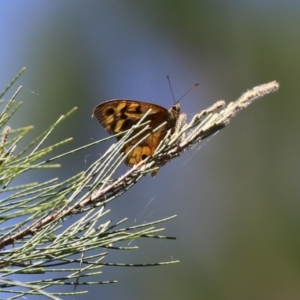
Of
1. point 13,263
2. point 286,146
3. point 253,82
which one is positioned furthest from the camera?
point 286,146

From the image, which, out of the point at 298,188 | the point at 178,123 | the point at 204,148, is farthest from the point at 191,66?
the point at 178,123

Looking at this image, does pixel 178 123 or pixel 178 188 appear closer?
pixel 178 123

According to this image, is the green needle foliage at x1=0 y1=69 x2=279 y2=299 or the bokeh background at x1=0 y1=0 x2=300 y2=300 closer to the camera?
the green needle foliage at x1=0 y1=69 x2=279 y2=299

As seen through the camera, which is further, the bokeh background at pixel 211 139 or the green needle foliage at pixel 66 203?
the bokeh background at pixel 211 139

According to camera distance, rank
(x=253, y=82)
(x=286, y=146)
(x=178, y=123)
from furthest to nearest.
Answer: (x=286, y=146) → (x=253, y=82) → (x=178, y=123)

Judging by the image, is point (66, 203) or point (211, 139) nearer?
point (66, 203)

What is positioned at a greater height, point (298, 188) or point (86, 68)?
point (86, 68)

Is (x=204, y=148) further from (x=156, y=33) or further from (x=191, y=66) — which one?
(x=156, y=33)

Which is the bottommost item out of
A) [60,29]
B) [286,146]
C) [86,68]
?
[286,146]
